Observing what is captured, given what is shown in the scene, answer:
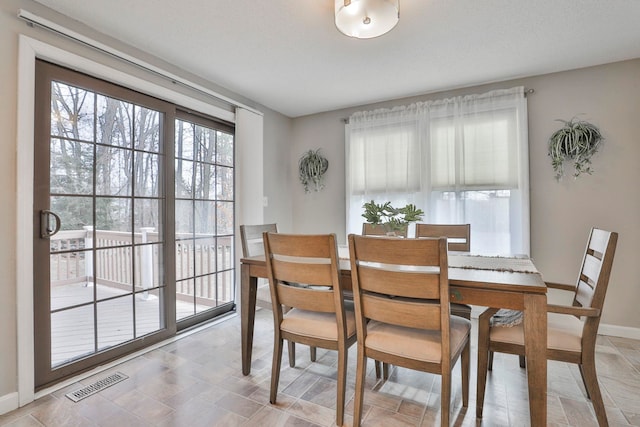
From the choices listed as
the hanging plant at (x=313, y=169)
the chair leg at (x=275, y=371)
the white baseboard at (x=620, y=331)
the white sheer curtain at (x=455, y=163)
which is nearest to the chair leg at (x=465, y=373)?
the chair leg at (x=275, y=371)

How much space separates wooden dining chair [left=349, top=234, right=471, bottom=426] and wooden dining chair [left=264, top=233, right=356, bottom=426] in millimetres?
95

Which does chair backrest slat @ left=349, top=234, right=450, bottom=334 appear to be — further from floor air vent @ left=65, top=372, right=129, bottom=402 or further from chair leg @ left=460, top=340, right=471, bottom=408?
floor air vent @ left=65, top=372, right=129, bottom=402

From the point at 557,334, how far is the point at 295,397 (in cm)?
146

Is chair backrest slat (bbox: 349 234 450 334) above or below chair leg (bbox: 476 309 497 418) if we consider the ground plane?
above

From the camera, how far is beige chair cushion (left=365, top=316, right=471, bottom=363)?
142cm

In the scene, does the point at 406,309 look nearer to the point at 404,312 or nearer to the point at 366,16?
the point at 404,312

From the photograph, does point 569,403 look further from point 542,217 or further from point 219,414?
point 219,414

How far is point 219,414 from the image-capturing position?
5.62 ft

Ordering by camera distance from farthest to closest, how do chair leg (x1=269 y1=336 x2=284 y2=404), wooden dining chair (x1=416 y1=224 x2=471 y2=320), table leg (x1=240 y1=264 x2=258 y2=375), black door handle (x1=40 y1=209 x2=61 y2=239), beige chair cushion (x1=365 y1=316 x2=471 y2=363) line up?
wooden dining chair (x1=416 y1=224 x2=471 y2=320) → table leg (x1=240 y1=264 x2=258 y2=375) → black door handle (x1=40 y1=209 x2=61 y2=239) → chair leg (x1=269 y1=336 x2=284 y2=404) → beige chair cushion (x1=365 y1=316 x2=471 y2=363)

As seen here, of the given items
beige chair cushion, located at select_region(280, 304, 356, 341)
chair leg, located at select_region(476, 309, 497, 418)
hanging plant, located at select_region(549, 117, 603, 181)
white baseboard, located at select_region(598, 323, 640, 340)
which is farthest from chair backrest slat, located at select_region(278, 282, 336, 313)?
white baseboard, located at select_region(598, 323, 640, 340)

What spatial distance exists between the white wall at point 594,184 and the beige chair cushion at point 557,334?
1484 mm

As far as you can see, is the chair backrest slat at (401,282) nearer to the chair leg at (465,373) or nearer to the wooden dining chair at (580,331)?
the wooden dining chair at (580,331)

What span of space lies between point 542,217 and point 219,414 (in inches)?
126

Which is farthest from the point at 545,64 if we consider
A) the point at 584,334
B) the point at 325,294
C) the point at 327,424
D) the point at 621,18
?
the point at 327,424
